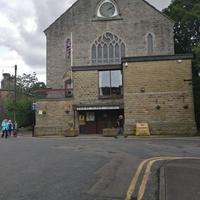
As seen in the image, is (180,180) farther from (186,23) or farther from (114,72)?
(186,23)

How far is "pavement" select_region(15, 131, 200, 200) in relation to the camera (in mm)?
5648

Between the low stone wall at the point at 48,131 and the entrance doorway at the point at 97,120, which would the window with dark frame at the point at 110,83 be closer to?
the entrance doorway at the point at 97,120

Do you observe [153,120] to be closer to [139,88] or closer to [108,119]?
[139,88]

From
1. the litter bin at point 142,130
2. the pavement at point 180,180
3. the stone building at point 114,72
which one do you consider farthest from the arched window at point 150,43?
the pavement at point 180,180

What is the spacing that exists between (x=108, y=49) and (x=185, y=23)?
1050 cm

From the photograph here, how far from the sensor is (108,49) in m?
35.4

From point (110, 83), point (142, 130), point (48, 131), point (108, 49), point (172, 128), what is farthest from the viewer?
point (108, 49)

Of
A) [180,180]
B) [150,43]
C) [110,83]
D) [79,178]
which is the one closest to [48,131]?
[110,83]

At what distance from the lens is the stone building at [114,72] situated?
79.1 ft

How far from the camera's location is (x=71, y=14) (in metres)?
36.0

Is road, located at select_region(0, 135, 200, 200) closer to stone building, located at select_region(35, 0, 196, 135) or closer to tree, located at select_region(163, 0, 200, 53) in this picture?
stone building, located at select_region(35, 0, 196, 135)

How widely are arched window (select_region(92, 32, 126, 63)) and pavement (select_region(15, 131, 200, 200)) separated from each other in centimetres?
2687

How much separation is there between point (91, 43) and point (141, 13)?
704 centimetres

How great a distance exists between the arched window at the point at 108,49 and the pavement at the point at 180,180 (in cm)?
2687
